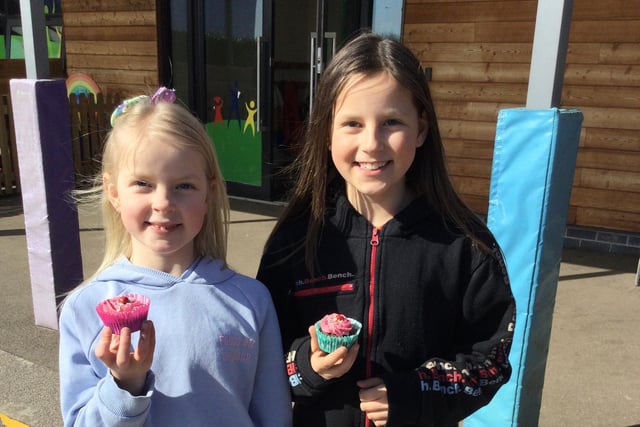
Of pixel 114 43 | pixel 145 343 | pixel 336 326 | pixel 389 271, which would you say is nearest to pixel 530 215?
pixel 389 271

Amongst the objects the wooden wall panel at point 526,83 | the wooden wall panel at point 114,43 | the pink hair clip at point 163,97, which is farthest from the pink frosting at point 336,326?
the wooden wall panel at point 114,43

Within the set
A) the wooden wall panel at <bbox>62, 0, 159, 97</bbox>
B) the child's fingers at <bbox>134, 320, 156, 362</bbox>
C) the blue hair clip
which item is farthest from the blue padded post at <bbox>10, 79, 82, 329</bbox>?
the wooden wall panel at <bbox>62, 0, 159, 97</bbox>

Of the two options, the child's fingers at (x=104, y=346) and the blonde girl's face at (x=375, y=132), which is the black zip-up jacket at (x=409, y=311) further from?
the child's fingers at (x=104, y=346)

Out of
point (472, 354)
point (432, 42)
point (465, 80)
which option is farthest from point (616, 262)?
point (472, 354)

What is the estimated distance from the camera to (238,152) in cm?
773

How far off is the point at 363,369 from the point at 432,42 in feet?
17.3

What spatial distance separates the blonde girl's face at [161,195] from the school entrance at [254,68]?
5275 mm

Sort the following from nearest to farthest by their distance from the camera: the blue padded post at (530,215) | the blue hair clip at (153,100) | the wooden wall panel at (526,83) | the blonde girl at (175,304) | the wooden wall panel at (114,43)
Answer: the blonde girl at (175,304) → the blue hair clip at (153,100) → the blue padded post at (530,215) → the wooden wall panel at (526,83) → the wooden wall panel at (114,43)

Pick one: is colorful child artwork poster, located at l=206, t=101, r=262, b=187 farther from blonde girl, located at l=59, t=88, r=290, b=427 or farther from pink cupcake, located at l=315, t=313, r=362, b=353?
pink cupcake, located at l=315, t=313, r=362, b=353

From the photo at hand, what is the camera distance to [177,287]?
1.62 m

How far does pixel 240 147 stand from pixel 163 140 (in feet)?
20.3

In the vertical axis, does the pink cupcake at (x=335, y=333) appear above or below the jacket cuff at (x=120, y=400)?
above

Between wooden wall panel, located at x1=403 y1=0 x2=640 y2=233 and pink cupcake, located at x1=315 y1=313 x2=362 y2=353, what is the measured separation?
5.09m

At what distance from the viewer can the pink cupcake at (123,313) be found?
4.45ft
